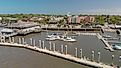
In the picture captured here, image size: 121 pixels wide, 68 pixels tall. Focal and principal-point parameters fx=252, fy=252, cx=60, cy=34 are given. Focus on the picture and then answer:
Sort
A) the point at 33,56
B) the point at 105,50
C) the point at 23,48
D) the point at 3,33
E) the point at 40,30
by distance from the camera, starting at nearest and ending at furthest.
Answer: the point at 33,56, the point at 105,50, the point at 23,48, the point at 3,33, the point at 40,30

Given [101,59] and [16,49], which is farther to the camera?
[16,49]

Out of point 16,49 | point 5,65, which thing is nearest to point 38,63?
point 5,65

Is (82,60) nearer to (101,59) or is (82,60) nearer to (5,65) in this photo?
(101,59)

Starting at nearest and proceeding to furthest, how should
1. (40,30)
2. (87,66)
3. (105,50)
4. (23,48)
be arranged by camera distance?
(87,66) < (105,50) < (23,48) < (40,30)

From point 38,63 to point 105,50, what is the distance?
6.97 m

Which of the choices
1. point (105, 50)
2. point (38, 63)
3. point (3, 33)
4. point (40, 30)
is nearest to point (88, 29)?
point (40, 30)

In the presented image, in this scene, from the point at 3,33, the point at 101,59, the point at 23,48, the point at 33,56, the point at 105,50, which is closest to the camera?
the point at 101,59

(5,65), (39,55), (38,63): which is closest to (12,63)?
(5,65)

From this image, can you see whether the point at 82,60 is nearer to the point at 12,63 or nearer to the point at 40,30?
the point at 12,63

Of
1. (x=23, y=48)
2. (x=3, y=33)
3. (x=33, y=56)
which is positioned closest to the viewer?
(x=33, y=56)

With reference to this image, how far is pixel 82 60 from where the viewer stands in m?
17.3

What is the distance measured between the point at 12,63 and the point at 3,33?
1584 centimetres

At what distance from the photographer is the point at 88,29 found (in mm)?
39312

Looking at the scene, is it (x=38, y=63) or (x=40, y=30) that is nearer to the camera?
(x=38, y=63)
